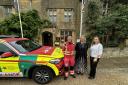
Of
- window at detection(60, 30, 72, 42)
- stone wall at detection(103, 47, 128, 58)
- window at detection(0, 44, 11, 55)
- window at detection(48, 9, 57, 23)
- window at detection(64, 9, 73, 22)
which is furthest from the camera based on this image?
window at detection(60, 30, 72, 42)

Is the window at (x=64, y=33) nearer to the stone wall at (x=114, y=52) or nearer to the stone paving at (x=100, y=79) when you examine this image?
the stone wall at (x=114, y=52)

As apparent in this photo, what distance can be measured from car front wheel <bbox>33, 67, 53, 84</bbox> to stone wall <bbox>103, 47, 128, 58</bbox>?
214 inches

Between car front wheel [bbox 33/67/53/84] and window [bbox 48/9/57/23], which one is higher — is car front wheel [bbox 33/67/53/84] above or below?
below

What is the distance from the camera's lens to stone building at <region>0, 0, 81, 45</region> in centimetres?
2361

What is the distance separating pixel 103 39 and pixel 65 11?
12520mm

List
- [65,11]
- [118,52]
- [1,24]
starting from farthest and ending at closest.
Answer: [65,11] < [1,24] < [118,52]

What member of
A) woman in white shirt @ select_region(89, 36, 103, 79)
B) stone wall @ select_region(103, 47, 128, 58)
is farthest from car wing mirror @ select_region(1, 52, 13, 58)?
stone wall @ select_region(103, 47, 128, 58)

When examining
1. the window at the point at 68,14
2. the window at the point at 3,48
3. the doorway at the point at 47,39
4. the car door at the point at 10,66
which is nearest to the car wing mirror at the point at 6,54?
the car door at the point at 10,66

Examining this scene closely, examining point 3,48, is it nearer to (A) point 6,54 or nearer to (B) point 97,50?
(A) point 6,54

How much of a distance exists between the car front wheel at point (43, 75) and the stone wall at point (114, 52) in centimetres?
543

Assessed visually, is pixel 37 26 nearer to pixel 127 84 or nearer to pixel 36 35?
pixel 36 35

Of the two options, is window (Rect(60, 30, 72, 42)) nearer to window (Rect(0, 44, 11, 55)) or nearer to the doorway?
the doorway

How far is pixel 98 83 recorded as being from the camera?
6859 millimetres

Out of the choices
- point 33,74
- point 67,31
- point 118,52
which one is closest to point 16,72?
point 33,74
